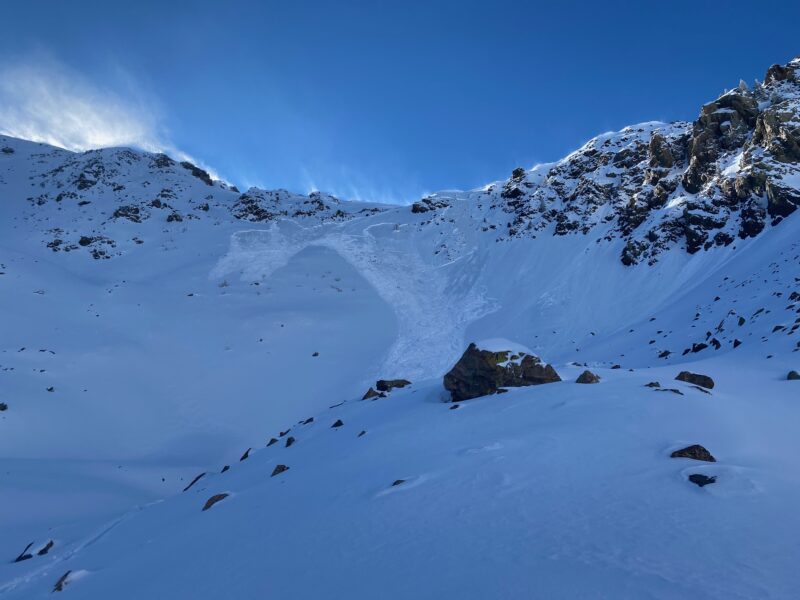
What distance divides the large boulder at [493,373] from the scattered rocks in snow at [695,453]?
18.6 ft

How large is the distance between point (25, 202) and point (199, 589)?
Answer: 66.6m

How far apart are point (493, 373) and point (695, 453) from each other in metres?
5.97

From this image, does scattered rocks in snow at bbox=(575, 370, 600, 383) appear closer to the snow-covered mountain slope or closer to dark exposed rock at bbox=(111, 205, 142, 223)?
the snow-covered mountain slope

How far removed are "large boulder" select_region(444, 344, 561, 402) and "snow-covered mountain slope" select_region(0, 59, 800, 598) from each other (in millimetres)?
1014

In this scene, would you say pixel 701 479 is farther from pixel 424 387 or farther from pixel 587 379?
pixel 424 387

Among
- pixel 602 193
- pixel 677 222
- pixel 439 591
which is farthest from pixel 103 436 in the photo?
pixel 602 193

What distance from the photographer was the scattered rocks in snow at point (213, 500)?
8.65 metres

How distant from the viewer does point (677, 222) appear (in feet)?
104

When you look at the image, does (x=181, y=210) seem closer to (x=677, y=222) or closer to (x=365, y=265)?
(x=365, y=265)

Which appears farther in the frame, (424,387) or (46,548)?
(424,387)

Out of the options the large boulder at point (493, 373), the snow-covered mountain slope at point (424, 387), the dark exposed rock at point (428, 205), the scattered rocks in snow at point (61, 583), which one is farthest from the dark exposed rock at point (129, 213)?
the scattered rocks in snow at point (61, 583)

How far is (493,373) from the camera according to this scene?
11711mm

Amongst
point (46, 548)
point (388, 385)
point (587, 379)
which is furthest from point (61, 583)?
point (587, 379)

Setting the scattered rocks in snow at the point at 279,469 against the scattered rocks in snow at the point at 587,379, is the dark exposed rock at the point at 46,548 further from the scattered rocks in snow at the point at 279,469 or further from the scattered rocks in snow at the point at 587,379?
the scattered rocks in snow at the point at 587,379
